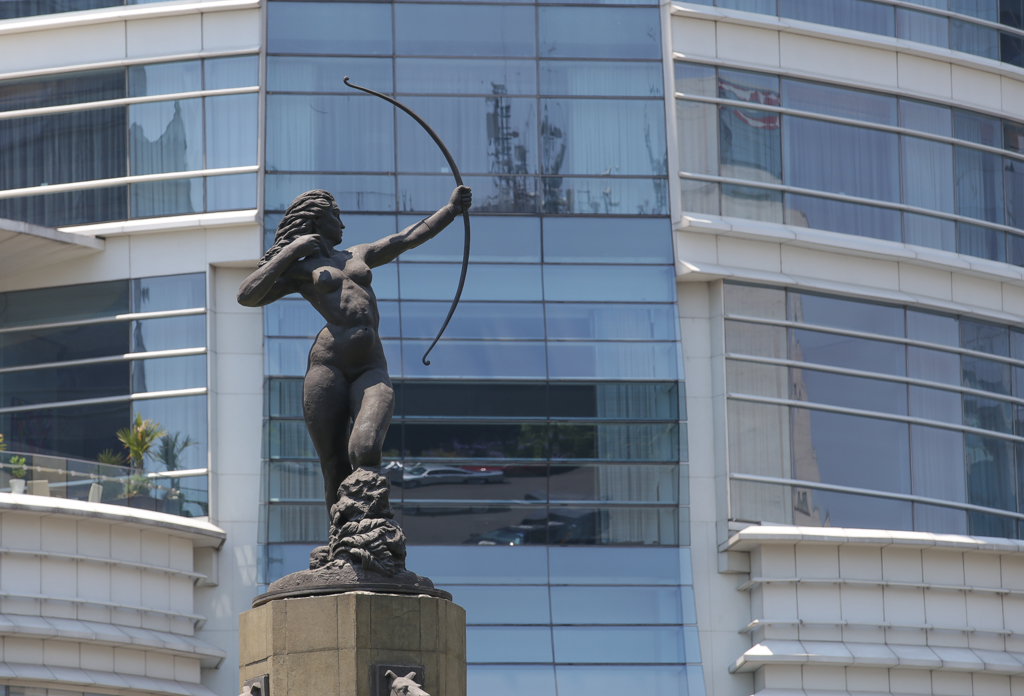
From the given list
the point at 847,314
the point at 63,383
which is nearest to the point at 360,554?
the point at 63,383

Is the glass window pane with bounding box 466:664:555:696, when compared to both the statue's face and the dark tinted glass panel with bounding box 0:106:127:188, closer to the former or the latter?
the dark tinted glass panel with bounding box 0:106:127:188

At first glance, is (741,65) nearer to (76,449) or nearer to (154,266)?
(154,266)

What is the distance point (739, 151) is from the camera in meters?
30.2

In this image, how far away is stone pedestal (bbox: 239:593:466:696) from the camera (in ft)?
35.3

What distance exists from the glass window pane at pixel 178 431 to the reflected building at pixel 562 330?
0.05 m

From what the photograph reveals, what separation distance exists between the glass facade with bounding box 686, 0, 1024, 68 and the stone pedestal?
69.8 ft

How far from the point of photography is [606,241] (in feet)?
97.1

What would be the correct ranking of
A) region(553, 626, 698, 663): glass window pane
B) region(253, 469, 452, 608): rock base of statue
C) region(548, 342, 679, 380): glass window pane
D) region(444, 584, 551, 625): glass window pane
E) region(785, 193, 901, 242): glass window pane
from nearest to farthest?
1. region(253, 469, 452, 608): rock base of statue
2. region(553, 626, 698, 663): glass window pane
3. region(444, 584, 551, 625): glass window pane
4. region(548, 342, 679, 380): glass window pane
5. region(785, 193, 901, 242): glass window pane

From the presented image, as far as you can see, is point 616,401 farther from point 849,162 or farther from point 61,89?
point 61,89

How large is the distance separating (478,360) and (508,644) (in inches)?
193

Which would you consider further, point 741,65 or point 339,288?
point 741,65

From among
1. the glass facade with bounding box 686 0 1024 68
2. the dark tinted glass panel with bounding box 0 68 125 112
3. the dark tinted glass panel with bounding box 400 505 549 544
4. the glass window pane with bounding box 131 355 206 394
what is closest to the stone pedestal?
the dark tinted glass panel with bounding box 400 505 549 544

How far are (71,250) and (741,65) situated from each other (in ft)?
41.6

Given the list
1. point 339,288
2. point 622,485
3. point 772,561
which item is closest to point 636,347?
point 622,485
